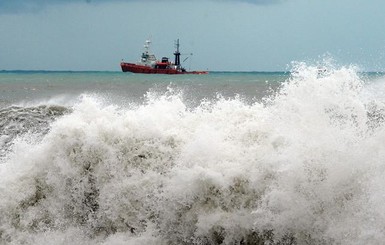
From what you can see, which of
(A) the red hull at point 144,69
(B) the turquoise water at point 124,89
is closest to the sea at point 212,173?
(B) the turquoise water at point 124,89

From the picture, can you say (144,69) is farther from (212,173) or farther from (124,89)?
(212,173)

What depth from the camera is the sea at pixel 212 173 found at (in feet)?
20.9

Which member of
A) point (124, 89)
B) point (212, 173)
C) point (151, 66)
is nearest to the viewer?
point (212, 173)

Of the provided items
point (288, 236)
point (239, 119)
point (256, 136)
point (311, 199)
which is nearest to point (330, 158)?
point (311, 199)

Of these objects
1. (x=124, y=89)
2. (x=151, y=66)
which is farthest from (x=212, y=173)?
(x=151, y=66)

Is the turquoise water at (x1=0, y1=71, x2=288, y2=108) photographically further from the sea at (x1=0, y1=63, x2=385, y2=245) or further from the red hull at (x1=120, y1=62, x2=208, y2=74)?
the red hull at (x1=120, y1=62, x2=208, y2=74)

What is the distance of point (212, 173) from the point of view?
23.0 ft

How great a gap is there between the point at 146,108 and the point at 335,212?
3437 mm

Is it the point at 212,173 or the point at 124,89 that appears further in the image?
the point at 124,89

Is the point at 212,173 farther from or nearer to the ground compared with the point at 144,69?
farther from the ground

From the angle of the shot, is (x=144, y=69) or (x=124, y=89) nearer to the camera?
(x=124, y=89)

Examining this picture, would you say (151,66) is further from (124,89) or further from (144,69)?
(124,89)

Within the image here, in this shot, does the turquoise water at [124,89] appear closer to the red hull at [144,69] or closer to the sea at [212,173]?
the sea at [212,173]

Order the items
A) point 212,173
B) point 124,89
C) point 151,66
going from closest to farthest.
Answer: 1. point 212,173
2. point 124,89
3. point 151,66
